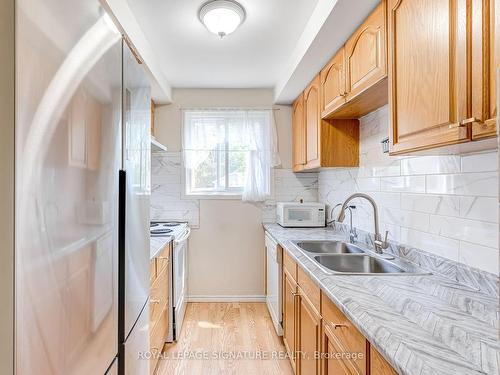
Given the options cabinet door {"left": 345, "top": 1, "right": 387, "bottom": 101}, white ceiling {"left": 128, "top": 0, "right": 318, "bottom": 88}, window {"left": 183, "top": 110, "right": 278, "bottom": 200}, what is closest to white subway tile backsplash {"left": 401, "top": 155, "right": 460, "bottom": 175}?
cabinet door {"left": 345, "top": 1, "right": 387, "bottom": 101}

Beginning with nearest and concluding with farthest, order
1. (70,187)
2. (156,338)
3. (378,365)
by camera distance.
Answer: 1. (70,187)
2. (378,365)
3. (156,338)

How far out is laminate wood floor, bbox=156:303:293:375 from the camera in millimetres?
2328

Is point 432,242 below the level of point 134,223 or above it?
below

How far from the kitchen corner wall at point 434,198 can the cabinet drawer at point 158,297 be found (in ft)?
4.84

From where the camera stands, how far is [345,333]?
117 cm

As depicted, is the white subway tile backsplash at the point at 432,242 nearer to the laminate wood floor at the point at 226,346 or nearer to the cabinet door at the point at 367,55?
the cabinet door at the point at 367,55

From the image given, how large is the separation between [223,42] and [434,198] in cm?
182

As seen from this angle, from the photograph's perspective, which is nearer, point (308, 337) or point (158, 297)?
point (308, 337)

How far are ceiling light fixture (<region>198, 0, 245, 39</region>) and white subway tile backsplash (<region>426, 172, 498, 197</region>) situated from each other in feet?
4.75

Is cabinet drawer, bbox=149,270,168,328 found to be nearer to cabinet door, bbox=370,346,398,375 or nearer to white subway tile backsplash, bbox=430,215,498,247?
cabinet door, bbox=370,346,398,375

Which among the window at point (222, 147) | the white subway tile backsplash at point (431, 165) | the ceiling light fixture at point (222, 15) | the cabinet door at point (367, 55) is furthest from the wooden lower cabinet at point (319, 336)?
the ceiling light fixture at point (222, 15)

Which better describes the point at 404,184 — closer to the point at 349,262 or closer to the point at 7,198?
the point at 349,262

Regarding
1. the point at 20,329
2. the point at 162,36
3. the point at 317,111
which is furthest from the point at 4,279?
the point at 317,111

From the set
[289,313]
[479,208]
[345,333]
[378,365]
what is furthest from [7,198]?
[289,313]
